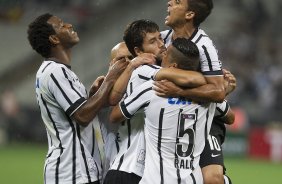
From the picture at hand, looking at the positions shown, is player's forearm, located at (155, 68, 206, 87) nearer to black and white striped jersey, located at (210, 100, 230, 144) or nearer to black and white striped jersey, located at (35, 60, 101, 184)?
black and white striped jersey, located at (210, 100, 230, 144)

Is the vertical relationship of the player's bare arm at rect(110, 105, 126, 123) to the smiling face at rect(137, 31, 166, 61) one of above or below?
below

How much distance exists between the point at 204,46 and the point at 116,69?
0.75 metres

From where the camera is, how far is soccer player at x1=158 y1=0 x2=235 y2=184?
5.93 meters

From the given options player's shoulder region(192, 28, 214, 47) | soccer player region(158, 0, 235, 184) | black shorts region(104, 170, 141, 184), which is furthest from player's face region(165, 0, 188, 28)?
black shorts region(104, 170, 141, 184)

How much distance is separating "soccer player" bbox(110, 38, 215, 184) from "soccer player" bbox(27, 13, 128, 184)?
540 mm

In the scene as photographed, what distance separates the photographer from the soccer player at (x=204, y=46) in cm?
593

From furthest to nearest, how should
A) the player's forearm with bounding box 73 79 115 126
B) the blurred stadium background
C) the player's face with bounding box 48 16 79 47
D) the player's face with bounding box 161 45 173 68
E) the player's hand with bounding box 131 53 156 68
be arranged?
the blurred stadium background
the player's face with bounding box 48 16 79 47
the player's forearm with bounding box 73 79 115 126
the player's hand with bounding box 131 53 156 68
the player's face with bounding box 161 45 173 68

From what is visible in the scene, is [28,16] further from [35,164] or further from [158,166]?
[158,166]

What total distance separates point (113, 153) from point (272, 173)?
33.8 feet

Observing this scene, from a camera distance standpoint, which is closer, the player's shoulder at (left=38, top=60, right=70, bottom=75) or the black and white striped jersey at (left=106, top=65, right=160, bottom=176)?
the black and white striped jersey at (left=106, top=65, right=160, bottom=176)

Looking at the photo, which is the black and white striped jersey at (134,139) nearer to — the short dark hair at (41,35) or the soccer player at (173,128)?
the soccer player at (173,128)

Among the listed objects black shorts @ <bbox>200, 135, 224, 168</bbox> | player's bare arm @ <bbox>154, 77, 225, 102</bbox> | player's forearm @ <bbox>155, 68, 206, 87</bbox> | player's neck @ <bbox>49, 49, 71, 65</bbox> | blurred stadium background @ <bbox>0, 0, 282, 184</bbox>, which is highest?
player's neck @ <bbox>49, 49, 71, 65</bbox>

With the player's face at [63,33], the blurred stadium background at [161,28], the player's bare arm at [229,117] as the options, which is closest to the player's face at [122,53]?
the player's face at [63,33]

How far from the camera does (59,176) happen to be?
6.34 meters
